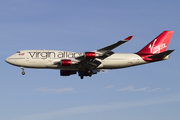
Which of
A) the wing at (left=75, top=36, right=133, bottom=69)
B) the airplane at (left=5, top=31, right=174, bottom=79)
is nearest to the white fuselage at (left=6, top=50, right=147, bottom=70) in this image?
the airplane at (left=5, top=31, right=174, bottom=79)

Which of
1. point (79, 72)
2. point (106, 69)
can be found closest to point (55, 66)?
point (79, 72)

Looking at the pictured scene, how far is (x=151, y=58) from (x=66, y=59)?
1715cm

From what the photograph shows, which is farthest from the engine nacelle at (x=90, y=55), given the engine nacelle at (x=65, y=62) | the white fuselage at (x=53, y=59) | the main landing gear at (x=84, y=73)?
the main landing gear at (x=84, y=73)

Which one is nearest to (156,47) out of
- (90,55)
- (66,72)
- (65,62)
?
(90,55)

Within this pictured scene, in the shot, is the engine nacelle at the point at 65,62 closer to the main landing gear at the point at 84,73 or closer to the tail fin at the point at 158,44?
the main landing gear at the point at 84,73

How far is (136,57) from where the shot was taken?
64.4 m

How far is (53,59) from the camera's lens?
61281 mm

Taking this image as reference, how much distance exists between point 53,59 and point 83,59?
579 centimetres

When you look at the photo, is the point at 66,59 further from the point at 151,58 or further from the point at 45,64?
the point at 151,58

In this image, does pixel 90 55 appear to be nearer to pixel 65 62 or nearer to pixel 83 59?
pixel 83 59

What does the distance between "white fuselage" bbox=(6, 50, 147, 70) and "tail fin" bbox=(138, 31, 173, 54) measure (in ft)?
11.2

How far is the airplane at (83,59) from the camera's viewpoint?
196ft

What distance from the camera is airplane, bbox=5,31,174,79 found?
59.8 meters

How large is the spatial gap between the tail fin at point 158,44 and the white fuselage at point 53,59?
3.40 metres
